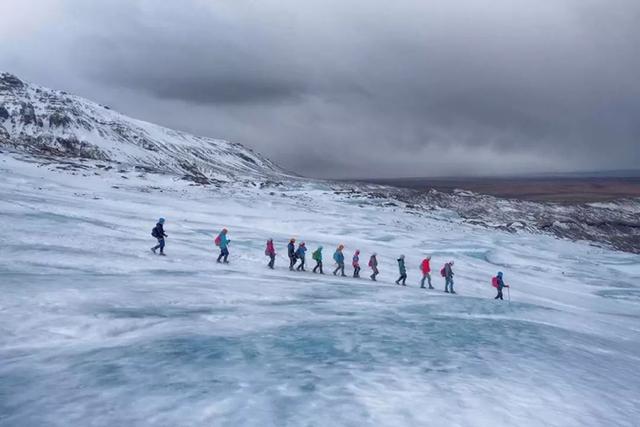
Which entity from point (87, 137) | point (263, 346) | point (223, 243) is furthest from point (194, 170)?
point (263, 346)

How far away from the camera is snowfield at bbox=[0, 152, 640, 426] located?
6.70m

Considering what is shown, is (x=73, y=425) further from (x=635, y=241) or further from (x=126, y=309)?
(x=635, y=241)

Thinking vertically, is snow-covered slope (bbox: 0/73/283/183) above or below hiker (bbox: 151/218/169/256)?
above

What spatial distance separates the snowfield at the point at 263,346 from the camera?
6701 mm

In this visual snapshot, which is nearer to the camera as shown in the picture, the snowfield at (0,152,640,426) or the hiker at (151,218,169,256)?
the snowfield at (0,152,640,426)

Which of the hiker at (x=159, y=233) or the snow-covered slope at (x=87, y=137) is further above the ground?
the snow-covered slope at (x=87, y=137)

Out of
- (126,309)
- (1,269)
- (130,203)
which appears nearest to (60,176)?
(130,203)

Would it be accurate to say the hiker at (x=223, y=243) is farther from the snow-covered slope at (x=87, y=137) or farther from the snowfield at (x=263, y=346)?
the snow-covered slope at (x=87, y=137)

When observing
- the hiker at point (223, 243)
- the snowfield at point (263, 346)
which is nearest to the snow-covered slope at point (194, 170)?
the hiker at point (223, 243)

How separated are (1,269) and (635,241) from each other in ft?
332

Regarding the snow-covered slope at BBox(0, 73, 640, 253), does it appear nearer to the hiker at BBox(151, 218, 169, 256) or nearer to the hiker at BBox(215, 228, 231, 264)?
the hiker at BBox(151, 218, 169, 256)

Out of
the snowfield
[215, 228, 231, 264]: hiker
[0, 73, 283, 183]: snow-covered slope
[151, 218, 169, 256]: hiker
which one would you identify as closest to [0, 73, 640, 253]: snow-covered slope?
[0, 73, 283, 183]: snow-covered slope

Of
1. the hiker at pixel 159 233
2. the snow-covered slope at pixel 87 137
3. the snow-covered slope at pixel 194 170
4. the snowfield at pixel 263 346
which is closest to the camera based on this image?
the snowfield at pixel 263 346

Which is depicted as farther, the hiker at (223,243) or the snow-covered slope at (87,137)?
the snow-covered slope at (87,137)
